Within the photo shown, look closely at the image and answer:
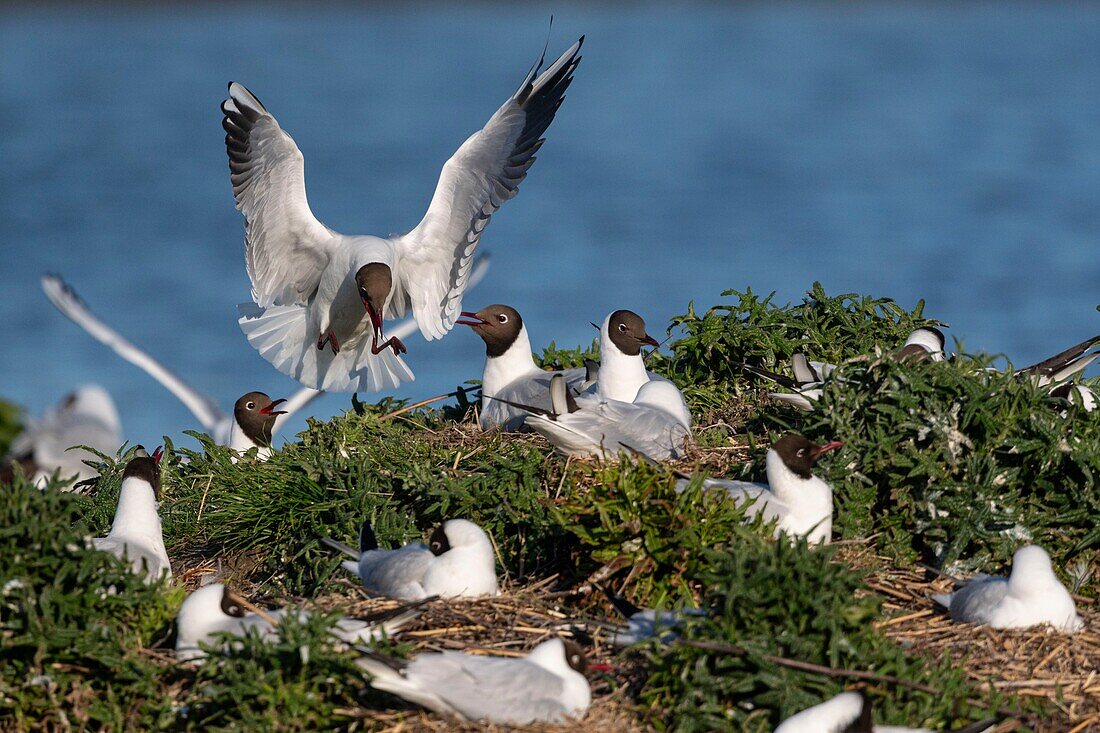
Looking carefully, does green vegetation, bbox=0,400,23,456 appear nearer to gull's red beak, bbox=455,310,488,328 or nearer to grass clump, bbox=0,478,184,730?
gull's red beak, bbox=455,310,488,328

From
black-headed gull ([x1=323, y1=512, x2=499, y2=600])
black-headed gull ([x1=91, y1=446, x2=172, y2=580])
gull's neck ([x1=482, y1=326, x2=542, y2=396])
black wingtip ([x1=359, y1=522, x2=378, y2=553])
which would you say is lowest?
black-headed gull ([x1=323, y1=512, x2=499, y2=600])

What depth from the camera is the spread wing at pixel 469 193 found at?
391 inches

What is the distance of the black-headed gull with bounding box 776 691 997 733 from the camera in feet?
15.7

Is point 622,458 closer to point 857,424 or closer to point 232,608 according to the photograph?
point 857,424

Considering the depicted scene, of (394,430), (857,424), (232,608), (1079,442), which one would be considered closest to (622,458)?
(857,424)

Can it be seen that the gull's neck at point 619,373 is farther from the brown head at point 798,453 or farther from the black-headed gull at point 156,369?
the black-headed gull at point 156,369

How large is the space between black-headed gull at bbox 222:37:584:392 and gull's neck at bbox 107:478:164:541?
320 centimetres

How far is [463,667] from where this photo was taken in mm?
5203

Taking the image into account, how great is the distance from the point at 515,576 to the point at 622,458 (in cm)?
93

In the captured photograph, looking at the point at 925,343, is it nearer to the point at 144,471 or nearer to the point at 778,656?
the point at 778,656

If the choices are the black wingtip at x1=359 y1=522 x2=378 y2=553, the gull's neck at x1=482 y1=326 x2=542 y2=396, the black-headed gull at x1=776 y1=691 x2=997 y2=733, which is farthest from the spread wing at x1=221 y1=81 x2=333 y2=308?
the black-headed gull at x1=776 y1=691 x2=997 y2=733

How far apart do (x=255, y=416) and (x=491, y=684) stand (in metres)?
5.22

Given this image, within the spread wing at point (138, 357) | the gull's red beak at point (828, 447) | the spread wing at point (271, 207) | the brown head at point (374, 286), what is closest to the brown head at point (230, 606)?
the gull's red beak at point (828, 447)

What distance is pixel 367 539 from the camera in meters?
6.71
